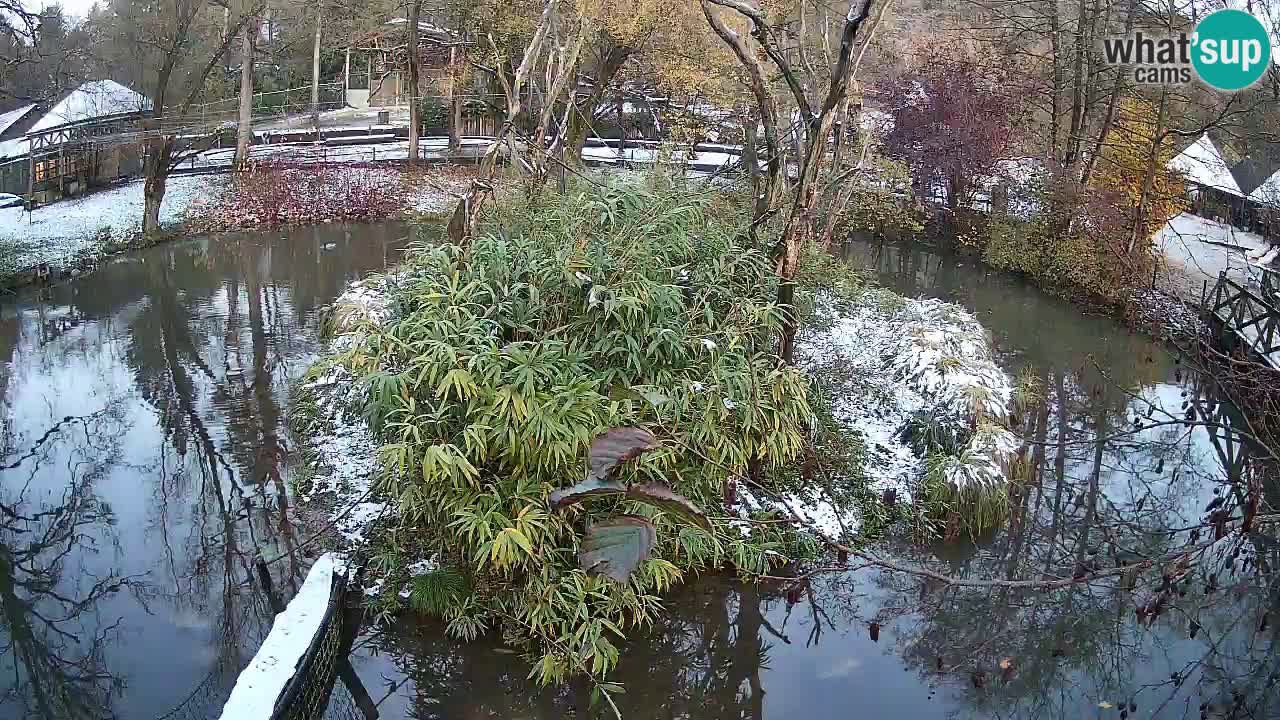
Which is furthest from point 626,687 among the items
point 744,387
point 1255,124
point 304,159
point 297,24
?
point 297,24

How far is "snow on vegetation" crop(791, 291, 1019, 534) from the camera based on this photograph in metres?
7.59

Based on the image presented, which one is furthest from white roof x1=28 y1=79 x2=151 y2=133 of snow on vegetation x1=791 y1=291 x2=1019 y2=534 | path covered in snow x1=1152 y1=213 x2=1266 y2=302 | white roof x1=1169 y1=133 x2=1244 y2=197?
white roof x1=1169 y1=133 x2=1244 y2=197

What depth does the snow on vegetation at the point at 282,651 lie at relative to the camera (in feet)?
15.6

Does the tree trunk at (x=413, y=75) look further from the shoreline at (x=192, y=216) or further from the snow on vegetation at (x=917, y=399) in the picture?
the snow on vegetation at (x=917, y=399)

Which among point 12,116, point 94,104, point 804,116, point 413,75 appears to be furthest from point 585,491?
point 12,116

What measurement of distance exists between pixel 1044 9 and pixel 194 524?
14.8 m

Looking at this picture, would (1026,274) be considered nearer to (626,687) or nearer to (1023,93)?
(1023,93)

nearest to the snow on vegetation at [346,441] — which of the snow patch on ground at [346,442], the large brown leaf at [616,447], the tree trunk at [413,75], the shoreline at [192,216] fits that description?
the snow patch on ground at [346,442]

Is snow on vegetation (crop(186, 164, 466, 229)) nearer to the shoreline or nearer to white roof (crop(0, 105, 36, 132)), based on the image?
the shoreline

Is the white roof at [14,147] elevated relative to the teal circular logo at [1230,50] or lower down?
lower down

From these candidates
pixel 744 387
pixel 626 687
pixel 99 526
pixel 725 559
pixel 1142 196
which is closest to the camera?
pixel 626 687

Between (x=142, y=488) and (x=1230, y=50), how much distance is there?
12.0 metres

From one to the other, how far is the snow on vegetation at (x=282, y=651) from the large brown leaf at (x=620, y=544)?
2.73 meters

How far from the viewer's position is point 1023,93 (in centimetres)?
1594
